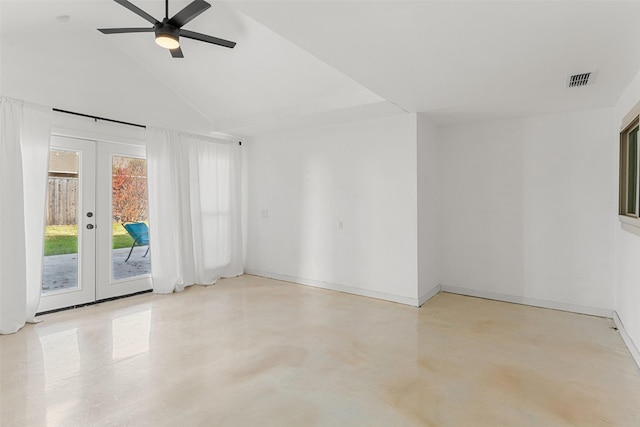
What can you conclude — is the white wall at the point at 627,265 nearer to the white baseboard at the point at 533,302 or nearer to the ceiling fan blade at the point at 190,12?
the white baseboard at the point at 533,302

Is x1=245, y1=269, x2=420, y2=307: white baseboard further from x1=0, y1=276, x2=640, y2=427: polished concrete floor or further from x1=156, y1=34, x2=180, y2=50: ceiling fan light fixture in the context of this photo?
x1=156, y1=34, x2=180, y2=50: ceiling fan light fixture

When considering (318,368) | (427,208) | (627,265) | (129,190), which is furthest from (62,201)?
(627,265)

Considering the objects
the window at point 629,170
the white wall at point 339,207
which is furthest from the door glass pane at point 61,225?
the window at point 629,170

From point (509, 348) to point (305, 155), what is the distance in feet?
11.9

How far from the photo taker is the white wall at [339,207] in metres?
4.40

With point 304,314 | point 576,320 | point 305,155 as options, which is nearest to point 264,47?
point 305,155

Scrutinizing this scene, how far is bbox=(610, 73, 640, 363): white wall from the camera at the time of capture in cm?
291

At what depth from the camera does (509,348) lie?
3.10 metres

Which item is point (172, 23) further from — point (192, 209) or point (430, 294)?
point (430, 294)

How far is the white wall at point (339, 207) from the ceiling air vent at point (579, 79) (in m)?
Answer: 1.61

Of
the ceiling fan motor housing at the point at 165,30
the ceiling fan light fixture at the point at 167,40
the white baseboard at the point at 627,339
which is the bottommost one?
the white baseboard at the point at 627,339

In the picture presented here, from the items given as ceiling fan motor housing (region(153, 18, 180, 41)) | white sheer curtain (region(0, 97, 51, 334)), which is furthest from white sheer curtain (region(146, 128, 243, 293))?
ceiling fan motor housing (region(153, 18, 180, 41))

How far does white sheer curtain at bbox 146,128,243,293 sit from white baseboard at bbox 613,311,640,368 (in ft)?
16.7

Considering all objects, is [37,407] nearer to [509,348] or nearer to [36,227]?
[36,227]
